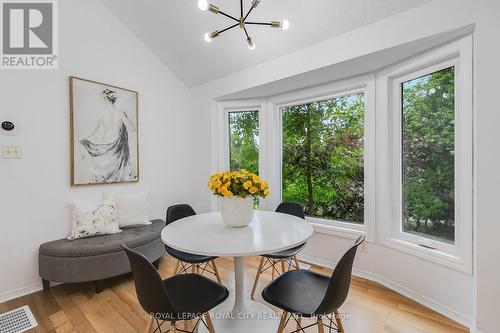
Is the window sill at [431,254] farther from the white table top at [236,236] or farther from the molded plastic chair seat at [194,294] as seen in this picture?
the molded plastic chair seat at [194,294]

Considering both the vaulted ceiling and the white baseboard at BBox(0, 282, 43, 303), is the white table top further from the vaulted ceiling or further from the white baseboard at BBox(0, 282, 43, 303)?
the vaulted ceiling

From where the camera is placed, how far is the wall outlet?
7.04 ft

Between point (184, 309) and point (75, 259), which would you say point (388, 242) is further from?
point (75, 259)

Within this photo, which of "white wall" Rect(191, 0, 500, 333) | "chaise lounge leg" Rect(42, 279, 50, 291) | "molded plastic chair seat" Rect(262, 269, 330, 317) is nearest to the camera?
"molded plastic chair seat" Rect(262, 269, 330, 317)

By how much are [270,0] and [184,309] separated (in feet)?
8.30

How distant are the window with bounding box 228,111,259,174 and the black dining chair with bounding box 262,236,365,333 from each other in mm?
2016

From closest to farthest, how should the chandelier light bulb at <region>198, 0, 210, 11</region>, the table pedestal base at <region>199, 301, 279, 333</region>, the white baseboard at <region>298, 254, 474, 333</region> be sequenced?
the chandelier light bulb at <region>198, 0, 210, 11</region>
the table pedestal base at <region>199, 301, 279, 333</region>
the white baseboard at <region>298, 254, 474, 333</region>

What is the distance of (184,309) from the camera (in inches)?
48.3

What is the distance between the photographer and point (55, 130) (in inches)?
95.9

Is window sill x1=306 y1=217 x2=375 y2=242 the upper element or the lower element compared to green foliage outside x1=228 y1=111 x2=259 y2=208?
lower

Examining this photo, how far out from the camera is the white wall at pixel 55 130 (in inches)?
86.3

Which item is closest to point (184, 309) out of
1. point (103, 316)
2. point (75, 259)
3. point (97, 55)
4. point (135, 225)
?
point (103, 316)

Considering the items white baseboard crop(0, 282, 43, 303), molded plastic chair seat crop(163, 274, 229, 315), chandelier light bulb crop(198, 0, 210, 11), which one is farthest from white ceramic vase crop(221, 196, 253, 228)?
white baseboard crop(0, 282, 43, 303)

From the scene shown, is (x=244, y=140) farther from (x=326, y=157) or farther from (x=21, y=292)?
(x=21, y=292)
